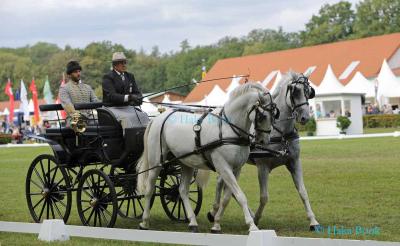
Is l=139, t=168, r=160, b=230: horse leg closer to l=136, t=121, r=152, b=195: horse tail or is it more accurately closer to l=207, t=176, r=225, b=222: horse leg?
l=136, t=121, r=152, b=195: horse tail

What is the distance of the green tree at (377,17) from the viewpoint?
84.8 meters

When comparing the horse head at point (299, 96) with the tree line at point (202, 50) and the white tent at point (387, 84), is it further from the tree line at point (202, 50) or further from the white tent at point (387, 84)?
the tree line at point (202, 50)

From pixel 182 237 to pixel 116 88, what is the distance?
388cm

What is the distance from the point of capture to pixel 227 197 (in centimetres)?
968

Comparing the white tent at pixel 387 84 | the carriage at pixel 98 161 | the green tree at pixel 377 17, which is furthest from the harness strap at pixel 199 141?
the green tree at pixel 377 17


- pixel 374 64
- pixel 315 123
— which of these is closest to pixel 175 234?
pixel 315 123

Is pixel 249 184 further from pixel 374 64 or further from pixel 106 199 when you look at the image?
pixel 374 64

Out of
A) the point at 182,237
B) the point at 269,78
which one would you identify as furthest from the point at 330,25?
the point at 182,237

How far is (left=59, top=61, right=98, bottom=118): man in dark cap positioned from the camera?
11.3 metres

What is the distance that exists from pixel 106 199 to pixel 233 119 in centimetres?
241

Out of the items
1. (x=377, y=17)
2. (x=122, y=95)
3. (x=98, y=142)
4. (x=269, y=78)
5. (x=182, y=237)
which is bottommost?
(x=269, y=78)

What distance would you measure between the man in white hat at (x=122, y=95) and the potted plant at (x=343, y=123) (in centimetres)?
2742

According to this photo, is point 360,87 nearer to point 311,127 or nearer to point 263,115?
point 311,127

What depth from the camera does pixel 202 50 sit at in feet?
413
